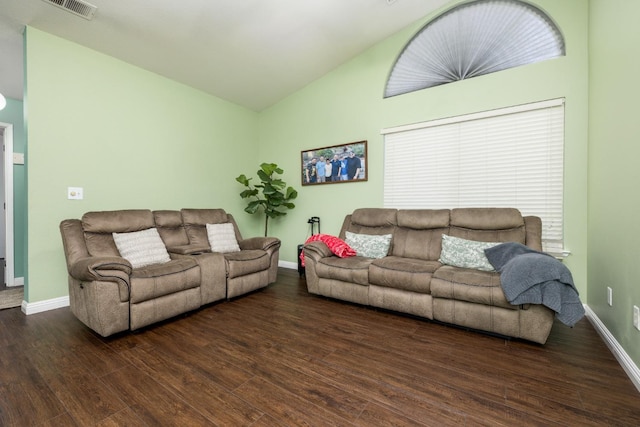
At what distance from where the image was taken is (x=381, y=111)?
3.81 meters

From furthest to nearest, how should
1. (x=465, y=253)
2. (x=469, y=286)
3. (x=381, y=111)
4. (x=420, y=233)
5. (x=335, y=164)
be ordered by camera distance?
(x=335, y=164) < (x=381, y=111) < (x=420, y=233) < (x=465, y=253) < (x=469, y=286)

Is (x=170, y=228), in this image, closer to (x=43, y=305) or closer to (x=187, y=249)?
(x=187, y=249)

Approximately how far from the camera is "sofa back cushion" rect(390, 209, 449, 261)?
3062mm

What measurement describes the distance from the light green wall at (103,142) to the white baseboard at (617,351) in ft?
14.8

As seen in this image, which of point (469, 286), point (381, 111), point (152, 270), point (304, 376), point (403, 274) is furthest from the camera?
point (381, 111)

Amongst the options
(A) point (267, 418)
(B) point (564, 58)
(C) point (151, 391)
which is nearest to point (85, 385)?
(C) point (151, 391)

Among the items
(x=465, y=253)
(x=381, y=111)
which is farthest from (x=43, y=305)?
(x=381, y=111)

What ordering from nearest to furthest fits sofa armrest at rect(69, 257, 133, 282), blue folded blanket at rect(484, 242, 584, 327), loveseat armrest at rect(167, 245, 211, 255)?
blue folded blanket at rect(484, 242, 584, 327), sofa armrest at rect(69, 257, 133, 282), loveseat armrest at rect(167, 245, 211, 255)

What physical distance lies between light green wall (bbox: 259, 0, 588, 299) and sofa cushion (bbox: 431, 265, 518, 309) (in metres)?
1.24

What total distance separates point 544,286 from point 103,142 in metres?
4.38

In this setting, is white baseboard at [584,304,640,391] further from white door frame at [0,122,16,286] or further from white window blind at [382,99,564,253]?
white door frame at [0,122,16,286]

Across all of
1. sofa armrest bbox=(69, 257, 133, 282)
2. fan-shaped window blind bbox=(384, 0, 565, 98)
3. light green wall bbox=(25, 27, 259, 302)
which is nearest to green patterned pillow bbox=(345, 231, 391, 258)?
fan-shaped window blind bbox=(384, 0, 565, 98)

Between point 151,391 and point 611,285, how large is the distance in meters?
3.13

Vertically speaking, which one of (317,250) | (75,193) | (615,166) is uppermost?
(615,166)
